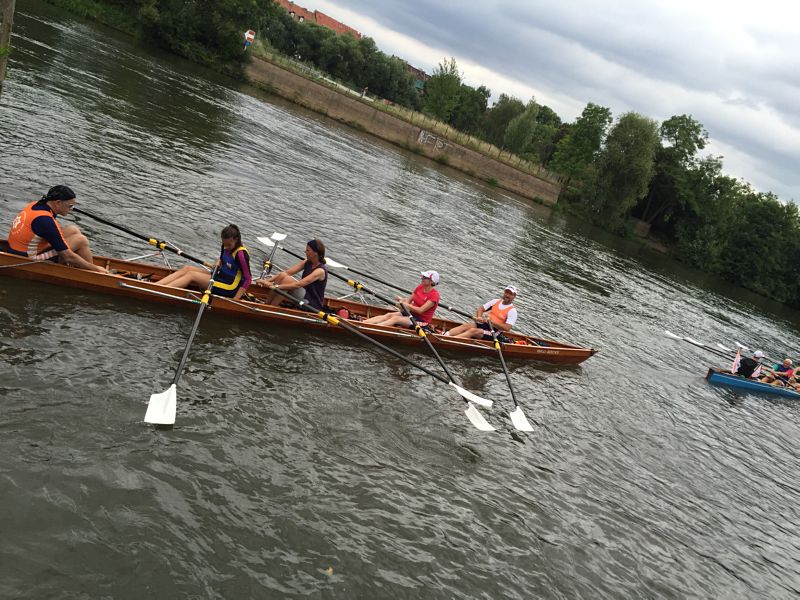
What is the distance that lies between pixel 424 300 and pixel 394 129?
50546mm

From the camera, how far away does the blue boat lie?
19531mm

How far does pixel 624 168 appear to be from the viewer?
63406 mm

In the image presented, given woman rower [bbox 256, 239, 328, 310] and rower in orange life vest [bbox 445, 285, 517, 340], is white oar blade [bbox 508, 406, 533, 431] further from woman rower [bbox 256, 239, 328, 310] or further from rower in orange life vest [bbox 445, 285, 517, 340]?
woman rower [bbox 256, 239, 328, 310]

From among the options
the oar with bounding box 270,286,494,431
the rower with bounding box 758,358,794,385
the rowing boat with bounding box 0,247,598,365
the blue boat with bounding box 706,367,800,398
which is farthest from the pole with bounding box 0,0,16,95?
the rower with bounding box 758,358,794,385

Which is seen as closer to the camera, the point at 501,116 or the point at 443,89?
the point at 443,89

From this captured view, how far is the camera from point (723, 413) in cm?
1692

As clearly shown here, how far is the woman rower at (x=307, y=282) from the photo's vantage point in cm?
1195

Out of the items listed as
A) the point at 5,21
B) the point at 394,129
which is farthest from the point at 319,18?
the point at 5,21

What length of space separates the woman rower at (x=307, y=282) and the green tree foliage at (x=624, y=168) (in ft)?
193

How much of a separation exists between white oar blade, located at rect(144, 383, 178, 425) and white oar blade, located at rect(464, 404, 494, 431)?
535 centimetres

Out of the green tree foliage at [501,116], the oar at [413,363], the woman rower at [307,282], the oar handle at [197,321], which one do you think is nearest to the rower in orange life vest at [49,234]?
the oar handle at [197,321]

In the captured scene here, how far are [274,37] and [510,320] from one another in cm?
10592

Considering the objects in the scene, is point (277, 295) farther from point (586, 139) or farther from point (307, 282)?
point (586, 139)

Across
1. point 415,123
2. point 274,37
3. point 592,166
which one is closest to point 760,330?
point 592,166
